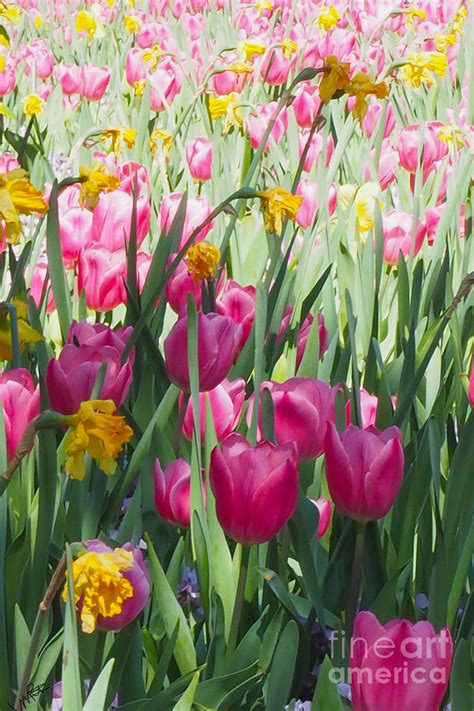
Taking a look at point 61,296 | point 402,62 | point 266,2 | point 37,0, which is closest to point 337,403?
point 61,296

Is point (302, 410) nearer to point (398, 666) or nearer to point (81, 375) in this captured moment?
point (81, 375)

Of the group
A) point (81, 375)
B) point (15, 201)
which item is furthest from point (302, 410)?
point (15, 201)

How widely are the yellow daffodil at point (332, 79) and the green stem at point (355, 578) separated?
2.33ft

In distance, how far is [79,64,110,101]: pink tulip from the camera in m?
2.81

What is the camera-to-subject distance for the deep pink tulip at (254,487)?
730 millimetres

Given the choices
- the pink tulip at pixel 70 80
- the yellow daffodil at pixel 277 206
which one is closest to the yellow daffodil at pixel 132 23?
the pink tulip at pixel 70 80

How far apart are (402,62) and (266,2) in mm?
2583

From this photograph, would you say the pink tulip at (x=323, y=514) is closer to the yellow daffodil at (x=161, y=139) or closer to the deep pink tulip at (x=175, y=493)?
the deep pink tulip at (x=175, y=493)

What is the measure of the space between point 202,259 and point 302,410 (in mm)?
328

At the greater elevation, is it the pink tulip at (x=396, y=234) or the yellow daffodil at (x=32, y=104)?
the yellow daffodil at (x=32, y=104)

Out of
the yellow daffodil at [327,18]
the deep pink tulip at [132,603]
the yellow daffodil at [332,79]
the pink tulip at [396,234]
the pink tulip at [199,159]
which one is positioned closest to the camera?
the deep pink tulip at [132,603]

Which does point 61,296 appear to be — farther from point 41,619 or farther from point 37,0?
point 37,0

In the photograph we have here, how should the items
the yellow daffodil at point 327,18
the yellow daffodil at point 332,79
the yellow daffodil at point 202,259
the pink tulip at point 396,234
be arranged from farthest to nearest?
the yellow daffodil at point 327,18, the pink tulip at point 396,234, the yellow daffodil at point 332,79, the yellow daffodil at point 202,259
